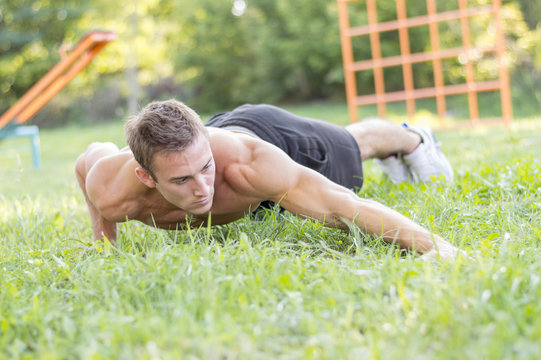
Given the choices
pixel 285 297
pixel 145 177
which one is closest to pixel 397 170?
pixel 145 177

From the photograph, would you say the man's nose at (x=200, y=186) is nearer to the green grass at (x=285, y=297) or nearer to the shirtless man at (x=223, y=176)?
the shirtless man at (x=223, y=176)

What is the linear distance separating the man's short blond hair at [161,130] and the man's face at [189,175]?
0.03 metres

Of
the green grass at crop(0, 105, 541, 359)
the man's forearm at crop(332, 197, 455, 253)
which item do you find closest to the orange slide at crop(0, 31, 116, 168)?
the green grass at crop(0, 105, 541, 359)

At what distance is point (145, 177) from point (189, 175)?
324 millimetres

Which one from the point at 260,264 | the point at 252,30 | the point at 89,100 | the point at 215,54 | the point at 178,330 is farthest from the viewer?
the point at 89,100

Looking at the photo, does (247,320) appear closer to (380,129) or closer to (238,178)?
(238,178)

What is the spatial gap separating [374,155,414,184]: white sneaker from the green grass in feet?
3.32

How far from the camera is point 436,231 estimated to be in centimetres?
265

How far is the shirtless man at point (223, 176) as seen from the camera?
8.12 ft

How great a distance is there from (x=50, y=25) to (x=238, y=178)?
71.5 feet

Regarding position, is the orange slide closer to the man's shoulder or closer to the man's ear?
the man's shoulder

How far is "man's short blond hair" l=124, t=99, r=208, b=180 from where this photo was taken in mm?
2465

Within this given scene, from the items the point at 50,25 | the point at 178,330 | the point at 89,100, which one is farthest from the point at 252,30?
the point at 178,330

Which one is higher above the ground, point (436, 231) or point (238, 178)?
point (238, 178)
